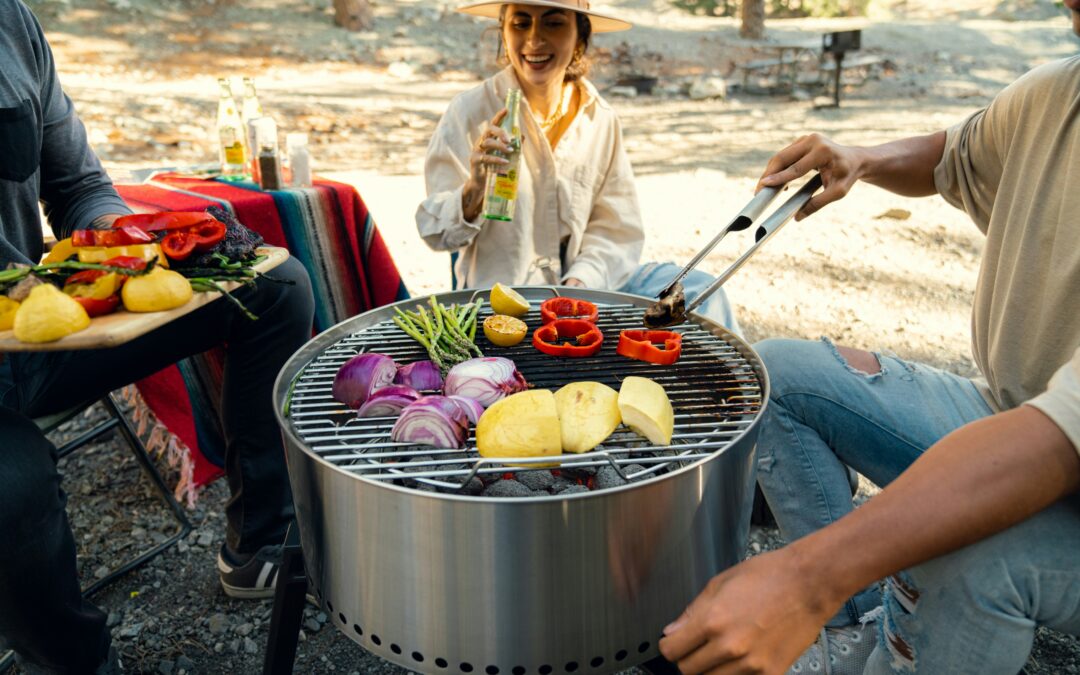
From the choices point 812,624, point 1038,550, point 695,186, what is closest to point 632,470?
point 812,624

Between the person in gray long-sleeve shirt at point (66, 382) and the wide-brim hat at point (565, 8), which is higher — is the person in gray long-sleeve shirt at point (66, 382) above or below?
below

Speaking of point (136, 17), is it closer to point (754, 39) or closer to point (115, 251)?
point (754, 39)

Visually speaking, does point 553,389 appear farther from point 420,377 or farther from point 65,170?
point 65,170

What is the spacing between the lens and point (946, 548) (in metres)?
1.44

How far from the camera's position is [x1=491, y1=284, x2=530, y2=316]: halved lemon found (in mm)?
2436

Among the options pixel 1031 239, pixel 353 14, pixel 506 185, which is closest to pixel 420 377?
pixel 506 185

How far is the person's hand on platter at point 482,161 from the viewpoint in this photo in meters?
3.03

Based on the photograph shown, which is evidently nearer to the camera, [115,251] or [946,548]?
[946,548]

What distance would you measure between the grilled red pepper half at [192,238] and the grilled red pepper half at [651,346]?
122 cm

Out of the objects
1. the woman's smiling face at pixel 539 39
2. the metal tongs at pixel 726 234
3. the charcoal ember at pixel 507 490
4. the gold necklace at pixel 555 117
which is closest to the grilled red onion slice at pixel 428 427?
the charcoal ember at pixel 507 490

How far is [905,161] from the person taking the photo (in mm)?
2516

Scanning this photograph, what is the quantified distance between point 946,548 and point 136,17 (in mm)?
19107

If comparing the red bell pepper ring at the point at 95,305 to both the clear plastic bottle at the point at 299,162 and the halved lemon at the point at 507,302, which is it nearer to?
the halved lemon at the point at 507,302

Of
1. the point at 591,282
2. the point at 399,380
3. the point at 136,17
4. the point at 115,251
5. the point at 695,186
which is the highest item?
the point at 136,17
